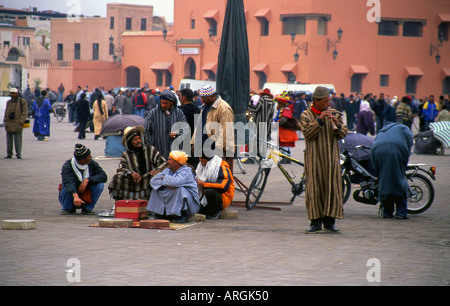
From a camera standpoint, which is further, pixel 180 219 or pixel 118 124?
pixel 118 124

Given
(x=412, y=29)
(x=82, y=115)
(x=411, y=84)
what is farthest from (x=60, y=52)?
(x=82, y=115)

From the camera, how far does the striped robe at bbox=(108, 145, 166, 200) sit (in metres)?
9.14

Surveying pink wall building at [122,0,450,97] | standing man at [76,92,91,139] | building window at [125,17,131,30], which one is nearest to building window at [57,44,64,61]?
building window at [125,17,131,30]

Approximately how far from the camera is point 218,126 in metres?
9.69

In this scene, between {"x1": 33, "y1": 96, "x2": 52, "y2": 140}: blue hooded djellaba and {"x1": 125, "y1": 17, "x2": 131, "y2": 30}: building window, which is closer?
{"x1": 33, "y1": 96, "x2": 52, "y2": 140}: blue hooded djellaba

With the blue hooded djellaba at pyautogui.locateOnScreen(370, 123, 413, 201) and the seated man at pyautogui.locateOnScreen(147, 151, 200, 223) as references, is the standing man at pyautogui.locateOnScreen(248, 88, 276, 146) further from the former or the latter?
the seated man at pyautogui.locateOnScreen(147, 151, 200, 223)

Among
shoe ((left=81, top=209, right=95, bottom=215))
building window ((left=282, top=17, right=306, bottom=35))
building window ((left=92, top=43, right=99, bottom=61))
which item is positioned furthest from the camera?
building window ((left=92, top=43, right=99, bottom=61))

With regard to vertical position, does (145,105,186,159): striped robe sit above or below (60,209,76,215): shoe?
above

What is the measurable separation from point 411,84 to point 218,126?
42.6 metres

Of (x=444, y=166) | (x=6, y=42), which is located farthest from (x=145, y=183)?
(x=6, y=42)

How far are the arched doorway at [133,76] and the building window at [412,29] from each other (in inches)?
987

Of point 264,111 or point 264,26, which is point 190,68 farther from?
point 264,111

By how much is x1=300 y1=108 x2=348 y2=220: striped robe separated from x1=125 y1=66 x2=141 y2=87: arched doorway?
192 feet

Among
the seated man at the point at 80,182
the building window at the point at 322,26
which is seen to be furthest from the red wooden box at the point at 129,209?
the building window at the point at 322,26
